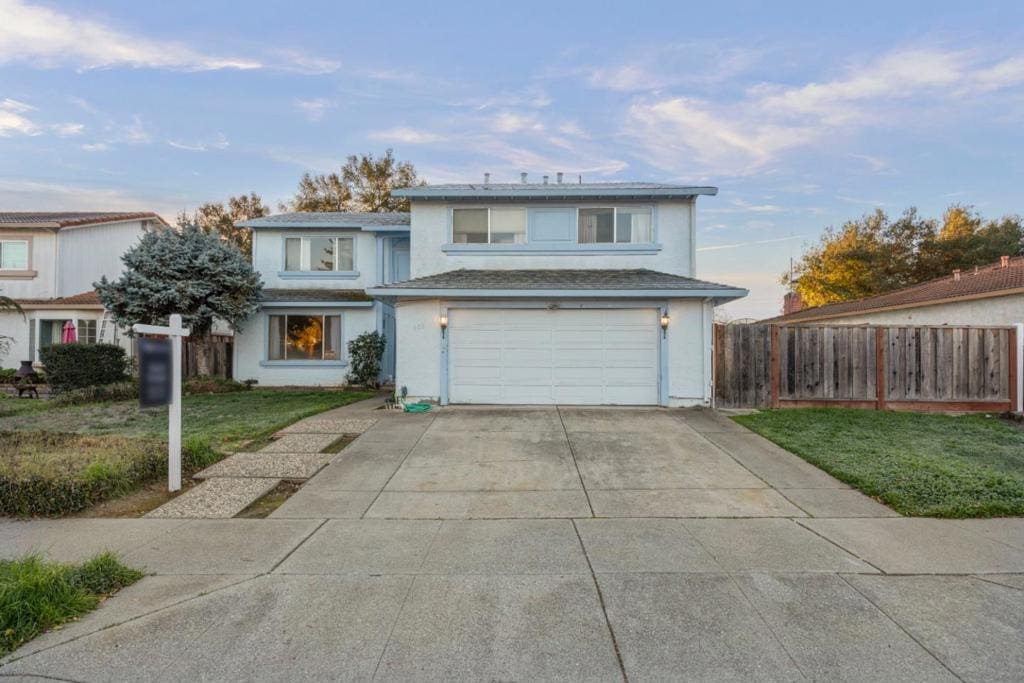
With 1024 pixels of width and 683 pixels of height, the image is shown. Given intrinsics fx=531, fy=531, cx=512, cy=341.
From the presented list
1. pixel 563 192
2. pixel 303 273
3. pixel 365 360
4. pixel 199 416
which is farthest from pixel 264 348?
pixel 563 192

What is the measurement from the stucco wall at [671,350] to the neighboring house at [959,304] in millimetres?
7930

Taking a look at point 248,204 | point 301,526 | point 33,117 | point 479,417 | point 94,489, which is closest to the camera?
point 301,526

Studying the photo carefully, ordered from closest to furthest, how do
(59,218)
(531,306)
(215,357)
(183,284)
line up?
(531,306) < (183,284) < (215,357) < (59,218)

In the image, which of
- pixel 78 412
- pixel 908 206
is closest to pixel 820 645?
pixel 78 412

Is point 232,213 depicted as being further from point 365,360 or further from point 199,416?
point 199,416

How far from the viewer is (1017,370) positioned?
11211mm

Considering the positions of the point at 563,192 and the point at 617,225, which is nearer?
the point at 563,192

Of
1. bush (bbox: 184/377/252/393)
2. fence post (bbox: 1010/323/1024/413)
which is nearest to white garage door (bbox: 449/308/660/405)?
fence post (bbox: 1010/323/1024/413)

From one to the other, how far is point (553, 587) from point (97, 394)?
48.4 ft

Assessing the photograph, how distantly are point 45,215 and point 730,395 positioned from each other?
26111 mm

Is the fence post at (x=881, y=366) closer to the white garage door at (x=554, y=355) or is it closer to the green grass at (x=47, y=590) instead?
the white garage door at (x=554, y=355)

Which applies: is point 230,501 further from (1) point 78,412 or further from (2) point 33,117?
(2) point 33,117

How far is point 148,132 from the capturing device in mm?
16375

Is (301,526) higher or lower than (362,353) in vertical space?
lower
